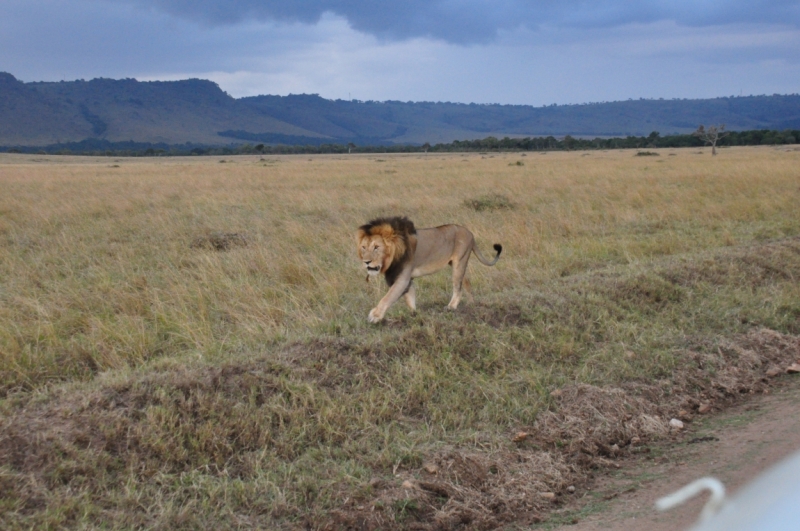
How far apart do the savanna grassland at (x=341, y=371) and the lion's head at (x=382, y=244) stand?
0.55m

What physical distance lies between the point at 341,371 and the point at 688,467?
→ 228cm

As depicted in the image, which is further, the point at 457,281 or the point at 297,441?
the point at 457,281

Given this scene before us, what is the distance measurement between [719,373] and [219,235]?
7.48 metres

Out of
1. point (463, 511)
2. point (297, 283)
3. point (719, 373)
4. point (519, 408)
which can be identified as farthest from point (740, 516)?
point (297, 283)

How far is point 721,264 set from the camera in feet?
26.5

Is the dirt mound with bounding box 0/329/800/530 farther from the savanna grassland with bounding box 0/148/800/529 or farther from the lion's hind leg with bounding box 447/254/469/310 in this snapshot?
the lion's hind leg with bounding box 447/254/469/310

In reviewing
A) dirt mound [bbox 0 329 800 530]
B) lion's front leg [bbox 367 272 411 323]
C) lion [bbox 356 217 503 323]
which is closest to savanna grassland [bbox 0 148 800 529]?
dirt mound [bbox 0 329 800 530]

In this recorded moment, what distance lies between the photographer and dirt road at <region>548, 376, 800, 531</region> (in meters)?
3.36

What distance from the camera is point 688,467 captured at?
13.0ft

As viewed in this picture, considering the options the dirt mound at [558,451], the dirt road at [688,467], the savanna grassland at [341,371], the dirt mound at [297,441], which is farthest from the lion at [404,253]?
the dirt road at [688,467]

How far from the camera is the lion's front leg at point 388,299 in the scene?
18.7 ft

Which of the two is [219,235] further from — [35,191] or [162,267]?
[35,191]

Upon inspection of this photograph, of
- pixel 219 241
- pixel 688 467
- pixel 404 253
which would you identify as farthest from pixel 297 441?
pixel 219 241

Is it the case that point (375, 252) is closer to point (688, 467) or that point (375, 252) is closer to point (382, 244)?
point (382, 244)
